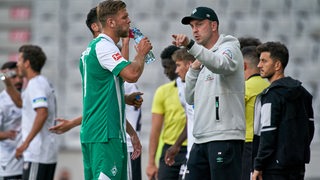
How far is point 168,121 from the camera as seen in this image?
1080 cm

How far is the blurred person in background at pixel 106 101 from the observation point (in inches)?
289

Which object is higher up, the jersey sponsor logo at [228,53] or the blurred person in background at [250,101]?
the jersey sponsor logo at [228,53]

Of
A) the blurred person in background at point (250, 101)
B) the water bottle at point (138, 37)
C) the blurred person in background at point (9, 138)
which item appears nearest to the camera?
the water bottle at point (138, 37)

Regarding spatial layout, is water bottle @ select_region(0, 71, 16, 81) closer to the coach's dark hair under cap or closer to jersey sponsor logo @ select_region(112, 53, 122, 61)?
the coach's dark hair under cap

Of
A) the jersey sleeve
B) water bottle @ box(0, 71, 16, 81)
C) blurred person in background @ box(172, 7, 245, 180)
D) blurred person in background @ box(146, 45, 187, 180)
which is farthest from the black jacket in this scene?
water bottle @ box(0, 71, 16, 81)

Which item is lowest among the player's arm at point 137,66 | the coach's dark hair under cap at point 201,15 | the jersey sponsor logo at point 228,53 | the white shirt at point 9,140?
the white shirt at point 9,140

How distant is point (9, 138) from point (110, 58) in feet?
13.1

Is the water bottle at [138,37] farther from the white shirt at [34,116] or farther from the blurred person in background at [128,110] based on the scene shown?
the white shirt at [34,116]

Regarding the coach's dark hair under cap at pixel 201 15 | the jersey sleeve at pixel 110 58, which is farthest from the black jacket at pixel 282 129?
the jersey sleeve at pixel 110 58

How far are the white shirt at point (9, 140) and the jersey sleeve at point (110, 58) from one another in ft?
12.9

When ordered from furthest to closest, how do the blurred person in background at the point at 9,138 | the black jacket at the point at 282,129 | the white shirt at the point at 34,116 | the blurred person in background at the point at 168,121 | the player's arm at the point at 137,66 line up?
the blurred person in background at the point at 9,138, the blurred person in background at the point at 168,121, the white shirt at the point at 34,116, the black jacket at the point at 282,129, the player's arm at the point at 137,66

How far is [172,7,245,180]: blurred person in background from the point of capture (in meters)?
7.82

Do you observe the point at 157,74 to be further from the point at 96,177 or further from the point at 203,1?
the point at 96,177

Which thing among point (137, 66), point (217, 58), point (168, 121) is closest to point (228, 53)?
point (217, 58)
